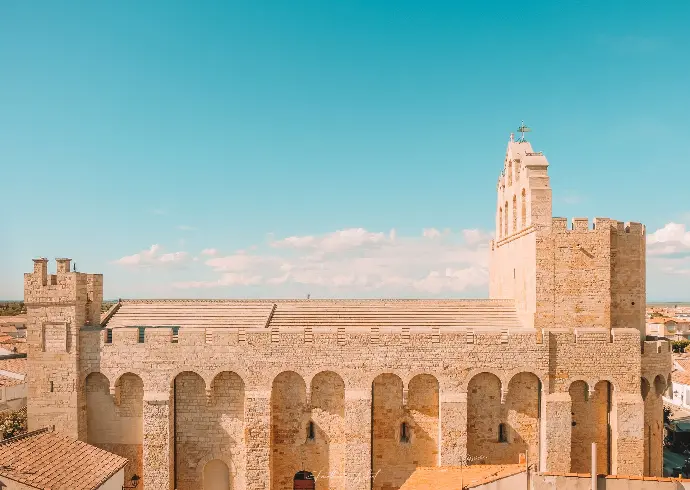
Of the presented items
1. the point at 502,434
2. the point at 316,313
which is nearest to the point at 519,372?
the point at 502,434

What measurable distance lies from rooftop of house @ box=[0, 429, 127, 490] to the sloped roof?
215 inches

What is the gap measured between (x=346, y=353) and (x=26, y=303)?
45.8ft

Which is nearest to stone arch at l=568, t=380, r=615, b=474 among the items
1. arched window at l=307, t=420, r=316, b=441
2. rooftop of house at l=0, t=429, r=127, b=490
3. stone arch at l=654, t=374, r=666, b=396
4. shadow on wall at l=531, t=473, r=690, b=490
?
stone arch at l=654, t=374, r=666, b=396

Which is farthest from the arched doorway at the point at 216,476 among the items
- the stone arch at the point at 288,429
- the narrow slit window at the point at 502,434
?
the narrow slit window at the point at 502,434

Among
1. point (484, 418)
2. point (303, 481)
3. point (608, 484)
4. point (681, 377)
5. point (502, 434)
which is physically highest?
point (608, 484)

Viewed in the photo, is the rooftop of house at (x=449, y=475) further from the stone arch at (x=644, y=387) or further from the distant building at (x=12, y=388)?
the distant building at (x=12, y=388)

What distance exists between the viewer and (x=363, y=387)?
21.7m

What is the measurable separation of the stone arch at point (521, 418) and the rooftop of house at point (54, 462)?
53.1 feet

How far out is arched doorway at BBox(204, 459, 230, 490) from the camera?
22531mm

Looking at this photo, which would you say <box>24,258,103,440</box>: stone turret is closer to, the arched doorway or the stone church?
the stone church

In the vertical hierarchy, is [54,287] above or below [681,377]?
above

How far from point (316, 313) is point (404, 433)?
673 cm

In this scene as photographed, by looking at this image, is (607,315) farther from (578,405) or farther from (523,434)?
(523,434)

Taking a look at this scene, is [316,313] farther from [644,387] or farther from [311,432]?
[644,387]
